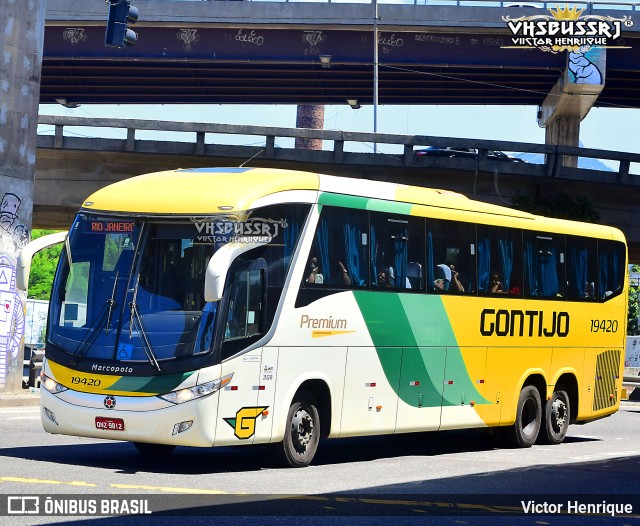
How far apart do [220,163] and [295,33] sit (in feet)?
57.2

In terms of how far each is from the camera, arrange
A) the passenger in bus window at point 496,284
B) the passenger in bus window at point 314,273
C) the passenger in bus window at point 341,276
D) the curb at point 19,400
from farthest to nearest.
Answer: the curb at point 19,400, the passenger in bus window at point 496,284, the passenger in bus window at point 341,276, the passenger in bus window at point 314,273

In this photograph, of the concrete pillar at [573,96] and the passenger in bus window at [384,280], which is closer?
the passenger in bus window at [384,280]

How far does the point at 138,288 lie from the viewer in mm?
13672

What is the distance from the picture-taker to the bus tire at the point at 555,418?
20062 millimetres

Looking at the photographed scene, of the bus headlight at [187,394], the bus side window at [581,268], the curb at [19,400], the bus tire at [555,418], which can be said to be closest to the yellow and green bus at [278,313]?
the bus headlight at [187,394]

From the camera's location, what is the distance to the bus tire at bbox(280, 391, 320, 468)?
14383 millimetres

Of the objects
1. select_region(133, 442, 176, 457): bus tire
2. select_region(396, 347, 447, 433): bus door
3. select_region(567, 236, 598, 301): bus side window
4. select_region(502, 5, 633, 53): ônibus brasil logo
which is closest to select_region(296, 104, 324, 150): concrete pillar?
select_region(502, 5, 633, 53): ônibus brasil logo

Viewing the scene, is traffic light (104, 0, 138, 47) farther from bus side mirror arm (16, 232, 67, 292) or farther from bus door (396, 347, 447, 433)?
bus door (396, 347, 447, 433)

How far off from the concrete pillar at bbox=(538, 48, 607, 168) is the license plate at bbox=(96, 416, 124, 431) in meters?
40.1

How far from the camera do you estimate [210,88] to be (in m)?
58.3

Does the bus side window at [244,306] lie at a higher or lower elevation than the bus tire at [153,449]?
higher

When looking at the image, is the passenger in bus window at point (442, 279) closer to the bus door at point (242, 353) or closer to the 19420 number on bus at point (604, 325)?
the bus door at point (242, 353)

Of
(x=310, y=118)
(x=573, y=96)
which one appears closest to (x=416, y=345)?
(x=573, y=96)

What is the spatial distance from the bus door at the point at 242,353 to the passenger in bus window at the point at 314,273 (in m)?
0.83
